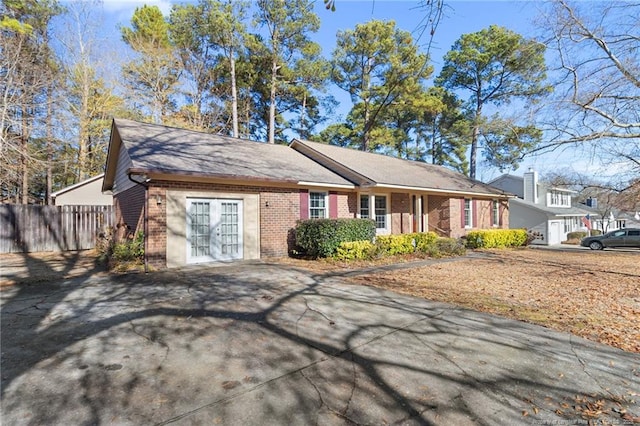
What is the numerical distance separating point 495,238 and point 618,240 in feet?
38.4

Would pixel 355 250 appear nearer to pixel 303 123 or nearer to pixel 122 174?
pixel 122 174

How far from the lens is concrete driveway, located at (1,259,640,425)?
2.69m

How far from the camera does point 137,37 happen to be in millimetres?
21797

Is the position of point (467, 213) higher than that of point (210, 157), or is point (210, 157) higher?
point (210, 157)

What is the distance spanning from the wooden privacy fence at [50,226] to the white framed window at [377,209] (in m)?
11.0

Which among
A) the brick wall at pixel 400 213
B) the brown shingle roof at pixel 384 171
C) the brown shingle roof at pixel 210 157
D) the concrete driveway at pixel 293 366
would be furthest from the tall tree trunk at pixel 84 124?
the brick wall at pixel 400 213

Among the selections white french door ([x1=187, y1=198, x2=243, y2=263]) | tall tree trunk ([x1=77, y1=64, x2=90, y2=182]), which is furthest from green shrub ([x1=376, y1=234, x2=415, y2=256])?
tall tree trunk ([x1=77, y1=64, x2=90, y2=182])

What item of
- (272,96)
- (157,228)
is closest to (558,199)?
(272,96)

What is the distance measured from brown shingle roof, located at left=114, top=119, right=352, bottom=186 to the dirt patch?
3.77 metres

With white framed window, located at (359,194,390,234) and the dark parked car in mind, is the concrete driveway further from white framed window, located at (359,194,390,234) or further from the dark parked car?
the dark parked car

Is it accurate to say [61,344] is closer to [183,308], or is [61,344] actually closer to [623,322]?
[183,308]

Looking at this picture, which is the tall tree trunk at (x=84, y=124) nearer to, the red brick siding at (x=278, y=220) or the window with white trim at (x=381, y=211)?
the red brick siding at (x=278, y=220)

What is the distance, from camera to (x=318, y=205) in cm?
1288

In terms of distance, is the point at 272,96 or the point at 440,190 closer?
the point at 440,190
